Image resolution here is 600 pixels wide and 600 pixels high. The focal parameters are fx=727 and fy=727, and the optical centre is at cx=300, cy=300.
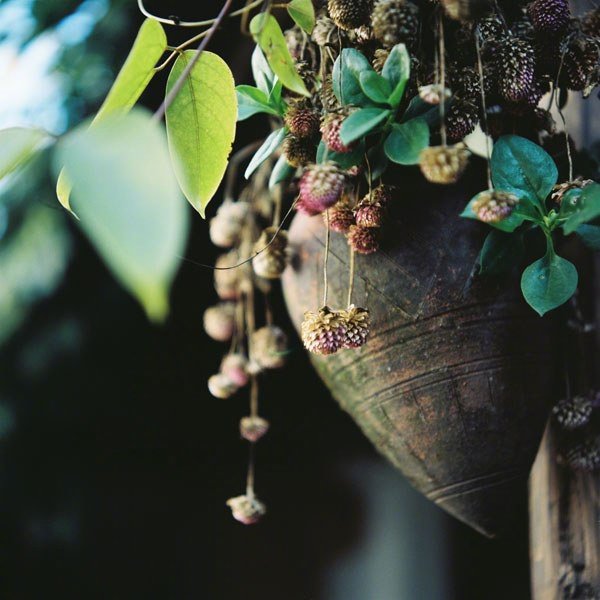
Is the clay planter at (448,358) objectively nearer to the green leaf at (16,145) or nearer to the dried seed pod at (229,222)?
the dried seed pod at (229,222)

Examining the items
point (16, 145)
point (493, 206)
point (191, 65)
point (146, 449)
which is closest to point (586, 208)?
point (493, 206)

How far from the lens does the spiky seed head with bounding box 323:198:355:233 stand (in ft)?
2.02

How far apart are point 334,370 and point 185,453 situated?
53cm

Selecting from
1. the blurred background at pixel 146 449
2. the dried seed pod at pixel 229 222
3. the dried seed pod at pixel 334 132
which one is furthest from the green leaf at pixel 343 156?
the blurred background at pixel 146 449

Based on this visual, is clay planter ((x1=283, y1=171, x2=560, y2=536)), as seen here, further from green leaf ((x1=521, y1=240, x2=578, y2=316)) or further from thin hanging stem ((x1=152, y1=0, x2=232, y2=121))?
thin hanging stem ((x1=152, y1=0, x2=232, y2=121))

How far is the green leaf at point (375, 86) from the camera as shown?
54 cm

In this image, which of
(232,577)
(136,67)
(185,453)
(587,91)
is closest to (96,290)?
(185,453)

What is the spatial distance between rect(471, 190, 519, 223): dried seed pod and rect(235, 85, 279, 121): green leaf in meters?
0.22

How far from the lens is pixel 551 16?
59cm

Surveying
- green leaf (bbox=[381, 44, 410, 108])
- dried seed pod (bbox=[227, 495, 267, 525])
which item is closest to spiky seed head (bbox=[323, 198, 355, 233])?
green leaf (bbox=[381, 44, 410, 108])

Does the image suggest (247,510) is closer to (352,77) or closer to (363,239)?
(363,239)

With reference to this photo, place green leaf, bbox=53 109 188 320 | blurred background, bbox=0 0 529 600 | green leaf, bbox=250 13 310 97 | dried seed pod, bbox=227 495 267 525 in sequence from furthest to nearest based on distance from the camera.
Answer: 1. blurred background, bbox=0 0 529 600
2. dried seed pod, bbox=227 495 267 525
3. green leaf, bbox=250 13 310 97
4. green leaf, bbox=53 109 188 320

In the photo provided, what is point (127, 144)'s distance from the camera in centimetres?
29

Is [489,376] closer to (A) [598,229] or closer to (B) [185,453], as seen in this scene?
(A) [598,229]
